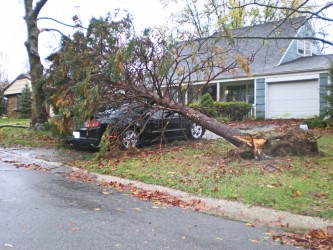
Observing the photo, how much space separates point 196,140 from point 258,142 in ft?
14.2

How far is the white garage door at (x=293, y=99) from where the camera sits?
2125cm

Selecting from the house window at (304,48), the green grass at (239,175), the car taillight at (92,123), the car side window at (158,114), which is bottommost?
the green grass at (239,175)

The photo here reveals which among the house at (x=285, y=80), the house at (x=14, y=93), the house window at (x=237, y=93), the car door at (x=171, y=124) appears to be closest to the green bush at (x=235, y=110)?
the house at (x=285, y=80)

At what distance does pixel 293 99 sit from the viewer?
21.9 m

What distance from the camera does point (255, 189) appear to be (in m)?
7.02

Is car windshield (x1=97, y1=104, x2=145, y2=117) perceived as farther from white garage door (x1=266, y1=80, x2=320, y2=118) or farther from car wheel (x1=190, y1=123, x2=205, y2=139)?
white garage door (x1=266, y1=80, x2=320, y2=118)

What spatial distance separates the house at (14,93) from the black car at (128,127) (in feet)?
108

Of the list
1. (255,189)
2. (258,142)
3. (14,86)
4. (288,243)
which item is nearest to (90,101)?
(258,142)

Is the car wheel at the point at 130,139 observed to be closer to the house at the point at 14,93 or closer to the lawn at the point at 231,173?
the lawn at the point at 231,173

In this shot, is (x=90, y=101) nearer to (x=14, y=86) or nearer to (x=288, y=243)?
(x=288, y=243)

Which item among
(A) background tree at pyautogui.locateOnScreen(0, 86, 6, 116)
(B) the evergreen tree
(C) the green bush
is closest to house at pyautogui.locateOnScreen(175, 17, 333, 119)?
(C) the green bush

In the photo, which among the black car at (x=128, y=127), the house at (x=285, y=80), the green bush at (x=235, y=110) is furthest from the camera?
the green bush at (x=235, y=110)

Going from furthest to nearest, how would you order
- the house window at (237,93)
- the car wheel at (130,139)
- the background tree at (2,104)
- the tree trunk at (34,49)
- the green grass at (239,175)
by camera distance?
the background tree at (2,104) < the house window at (237,93) < the tree trunk at (34,49) < the car wheel at (130,139) < the green grass at (239,175)

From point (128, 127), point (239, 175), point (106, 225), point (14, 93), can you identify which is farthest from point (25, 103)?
point (106, 225)
